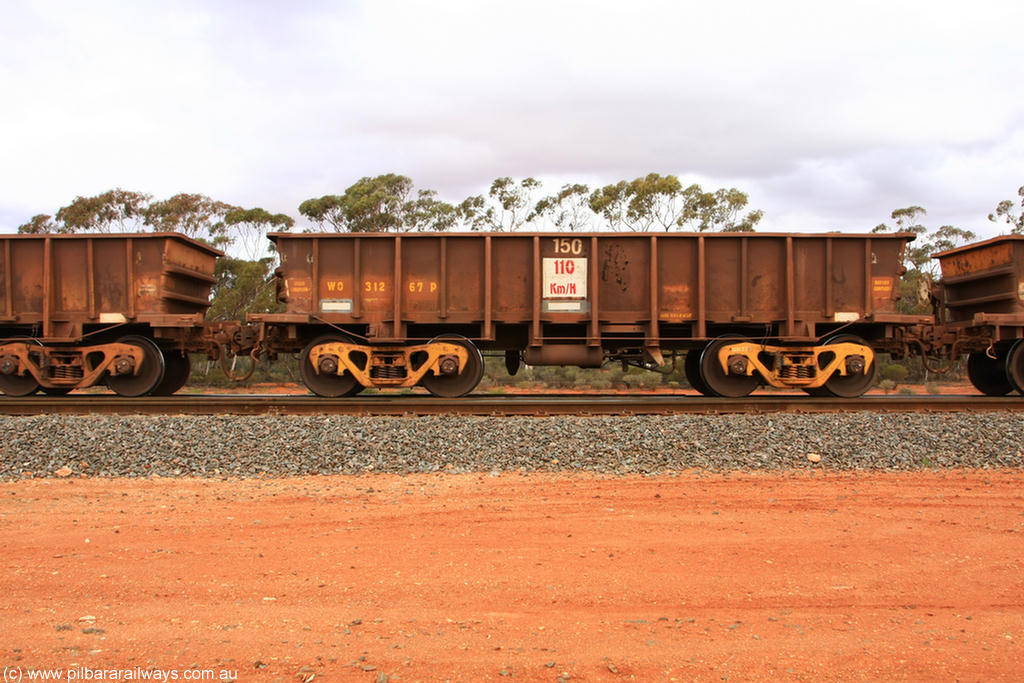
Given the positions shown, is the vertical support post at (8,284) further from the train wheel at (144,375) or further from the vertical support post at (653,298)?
the vertical support post at (653,298)

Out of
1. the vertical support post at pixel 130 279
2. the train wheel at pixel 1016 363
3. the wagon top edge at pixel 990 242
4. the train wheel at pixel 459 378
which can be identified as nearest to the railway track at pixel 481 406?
the train wheel at pixel 459 378

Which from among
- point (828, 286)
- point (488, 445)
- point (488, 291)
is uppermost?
point (828, 286)

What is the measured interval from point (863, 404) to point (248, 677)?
947 cm

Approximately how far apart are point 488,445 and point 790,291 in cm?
621

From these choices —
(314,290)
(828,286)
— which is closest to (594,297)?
(828,286)

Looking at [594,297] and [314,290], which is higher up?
[314,290]

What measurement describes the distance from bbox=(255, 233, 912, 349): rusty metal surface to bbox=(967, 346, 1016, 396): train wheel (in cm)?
257

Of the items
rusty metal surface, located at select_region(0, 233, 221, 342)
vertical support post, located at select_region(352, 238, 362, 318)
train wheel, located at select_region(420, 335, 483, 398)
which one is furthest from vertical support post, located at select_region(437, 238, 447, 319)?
rusty metal surface, located at select_region(0, 233, 221, 342)

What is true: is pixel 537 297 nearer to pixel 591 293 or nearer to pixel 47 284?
pixel 591 293

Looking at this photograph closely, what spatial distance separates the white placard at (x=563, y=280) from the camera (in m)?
10.8

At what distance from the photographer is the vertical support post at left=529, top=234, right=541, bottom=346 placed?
35.1ft

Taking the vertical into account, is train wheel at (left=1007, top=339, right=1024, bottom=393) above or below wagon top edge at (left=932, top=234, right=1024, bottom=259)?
below

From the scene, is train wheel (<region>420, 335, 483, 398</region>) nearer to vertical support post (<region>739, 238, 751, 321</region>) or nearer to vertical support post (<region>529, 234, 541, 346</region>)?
vertical support post (<region>529, 234, 541, 346</region>)

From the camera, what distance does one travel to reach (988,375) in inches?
476
